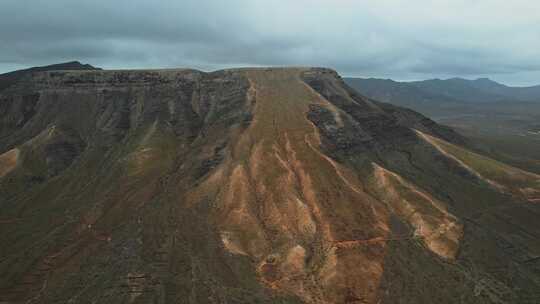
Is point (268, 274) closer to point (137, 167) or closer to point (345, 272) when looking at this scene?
point (345, 272)

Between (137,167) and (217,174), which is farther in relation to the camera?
(137,167)

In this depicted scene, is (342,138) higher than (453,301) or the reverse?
higher

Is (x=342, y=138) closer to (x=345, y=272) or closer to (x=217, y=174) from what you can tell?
(x=217, y=174)

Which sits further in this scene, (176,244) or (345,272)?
(176,244)

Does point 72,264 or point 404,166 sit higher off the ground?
point 404,166

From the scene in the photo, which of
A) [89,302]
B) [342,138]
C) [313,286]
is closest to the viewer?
[89,302]

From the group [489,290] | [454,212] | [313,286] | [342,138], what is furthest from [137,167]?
[489,290]

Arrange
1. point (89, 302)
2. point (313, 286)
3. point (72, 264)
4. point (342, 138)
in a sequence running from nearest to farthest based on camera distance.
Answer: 1. point (89, 302)
2. point (313, 286)
3. point (72, 264)
4. point (342, 138)

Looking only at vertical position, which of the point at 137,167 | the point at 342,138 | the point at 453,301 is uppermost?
the point at 342,138

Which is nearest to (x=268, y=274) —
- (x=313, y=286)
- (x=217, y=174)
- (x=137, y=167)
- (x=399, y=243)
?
(x=313, y=286)
